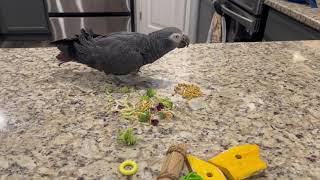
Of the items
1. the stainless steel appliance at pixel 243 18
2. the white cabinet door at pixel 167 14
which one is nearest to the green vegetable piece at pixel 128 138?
the stainless steel appliance at pixel 243 18

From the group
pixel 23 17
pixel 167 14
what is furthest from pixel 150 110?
pixel 23 17

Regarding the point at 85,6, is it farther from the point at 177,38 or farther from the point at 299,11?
the point at 177,38

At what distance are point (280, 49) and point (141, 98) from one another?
1.79 ft

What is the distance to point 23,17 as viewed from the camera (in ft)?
9.70

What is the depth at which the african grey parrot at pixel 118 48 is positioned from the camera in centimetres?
66

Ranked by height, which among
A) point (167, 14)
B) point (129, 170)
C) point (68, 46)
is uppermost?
point (68, 46)

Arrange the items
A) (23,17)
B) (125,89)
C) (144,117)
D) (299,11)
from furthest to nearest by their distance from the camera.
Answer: (23,17), (299,11), (125,89), (144,117)

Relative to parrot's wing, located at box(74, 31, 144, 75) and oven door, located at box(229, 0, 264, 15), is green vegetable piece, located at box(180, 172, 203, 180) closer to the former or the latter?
parrot's wing, located at box(74, 31, 144, 75)

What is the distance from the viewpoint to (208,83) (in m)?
0.72

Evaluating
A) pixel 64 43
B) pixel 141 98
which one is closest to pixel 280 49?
pixel 141 98

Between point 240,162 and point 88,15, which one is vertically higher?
point 240,162

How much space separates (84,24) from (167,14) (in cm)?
75

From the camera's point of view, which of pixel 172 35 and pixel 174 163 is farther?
pixel 172 35

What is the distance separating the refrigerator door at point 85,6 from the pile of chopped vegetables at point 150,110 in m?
1.79
